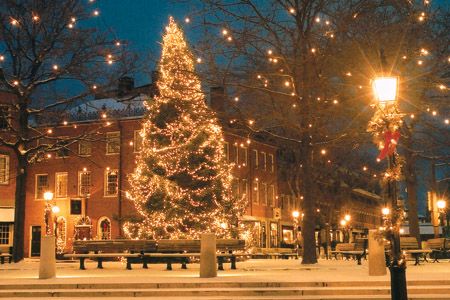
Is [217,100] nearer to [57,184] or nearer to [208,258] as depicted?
[208,258]

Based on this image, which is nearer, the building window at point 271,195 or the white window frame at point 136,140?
the white window frame at point 136,140

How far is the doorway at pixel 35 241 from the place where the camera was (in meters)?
48.7

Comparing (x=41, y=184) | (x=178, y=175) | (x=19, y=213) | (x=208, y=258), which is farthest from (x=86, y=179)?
(x=208, y=258)

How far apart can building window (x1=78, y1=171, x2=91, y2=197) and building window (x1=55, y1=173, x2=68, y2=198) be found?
136 centimetres

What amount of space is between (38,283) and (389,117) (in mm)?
9645

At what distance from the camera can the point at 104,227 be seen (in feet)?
158

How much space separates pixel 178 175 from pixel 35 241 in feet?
63.8

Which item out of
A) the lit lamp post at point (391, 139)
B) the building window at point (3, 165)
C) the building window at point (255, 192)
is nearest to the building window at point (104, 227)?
the building window at point (3, 165)

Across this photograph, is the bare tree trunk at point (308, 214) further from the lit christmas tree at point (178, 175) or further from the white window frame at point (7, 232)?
the white window frame at point (7, 232)

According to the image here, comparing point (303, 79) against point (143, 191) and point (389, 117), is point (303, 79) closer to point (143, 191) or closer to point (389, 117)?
point (389, 117)

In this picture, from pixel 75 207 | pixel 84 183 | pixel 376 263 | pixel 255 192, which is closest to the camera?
pixel 376 263

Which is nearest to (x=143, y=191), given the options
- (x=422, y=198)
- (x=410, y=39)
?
(x=410, y=39)

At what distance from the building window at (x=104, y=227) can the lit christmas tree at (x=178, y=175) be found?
46.2 feet

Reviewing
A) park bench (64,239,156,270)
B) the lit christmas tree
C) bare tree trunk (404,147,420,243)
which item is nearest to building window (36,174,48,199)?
the lit christmas tree
